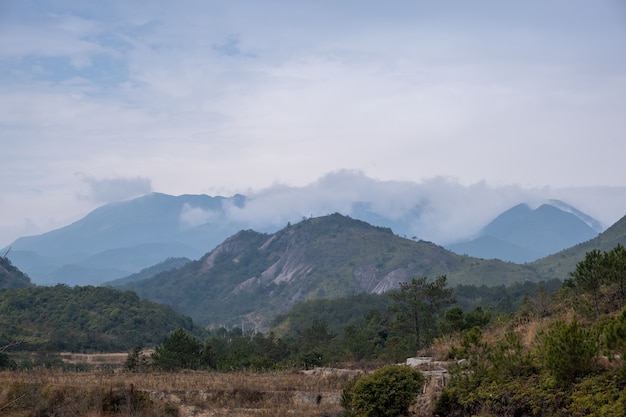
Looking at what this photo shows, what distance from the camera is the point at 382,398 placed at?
39.1 ft

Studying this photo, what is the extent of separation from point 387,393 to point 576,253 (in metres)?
99.0

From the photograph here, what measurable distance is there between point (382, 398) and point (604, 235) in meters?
91.7

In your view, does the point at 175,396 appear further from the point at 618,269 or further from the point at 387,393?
the point at 618,269

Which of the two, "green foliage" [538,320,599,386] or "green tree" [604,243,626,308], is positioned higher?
"green tree" [604,243,626,308]

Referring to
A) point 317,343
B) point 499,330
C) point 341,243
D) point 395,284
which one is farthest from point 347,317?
point 499,330

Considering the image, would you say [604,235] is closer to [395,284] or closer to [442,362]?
[395,284]

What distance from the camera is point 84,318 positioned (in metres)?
64.2

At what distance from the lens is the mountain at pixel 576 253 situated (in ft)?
283

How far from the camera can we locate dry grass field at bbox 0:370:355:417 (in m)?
14.7

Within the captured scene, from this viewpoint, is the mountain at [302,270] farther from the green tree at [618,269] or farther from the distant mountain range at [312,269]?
the green tree at [618,269]

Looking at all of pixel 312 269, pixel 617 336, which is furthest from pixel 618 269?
pixel 312 269

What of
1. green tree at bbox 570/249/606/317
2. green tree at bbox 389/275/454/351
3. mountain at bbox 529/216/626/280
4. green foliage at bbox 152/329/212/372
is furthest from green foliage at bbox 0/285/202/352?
mountain at bbox 529/216/626/280

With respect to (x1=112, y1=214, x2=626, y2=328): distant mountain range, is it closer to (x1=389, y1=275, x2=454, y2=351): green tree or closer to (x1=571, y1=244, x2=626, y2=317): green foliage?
(x1=389, y1=275, x2=454, y2=351): green tree

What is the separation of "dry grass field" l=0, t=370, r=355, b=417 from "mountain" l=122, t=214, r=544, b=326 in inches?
3540
